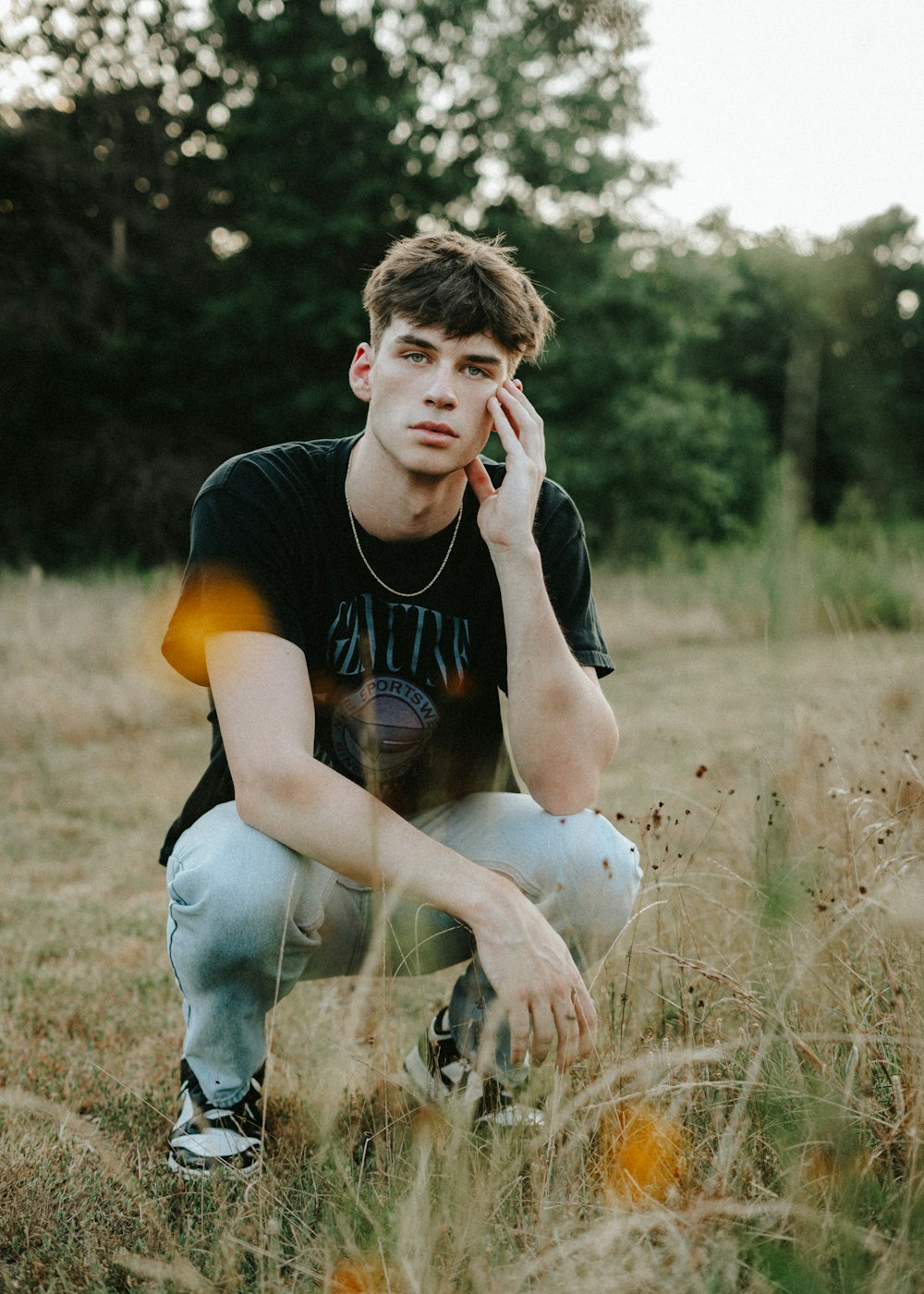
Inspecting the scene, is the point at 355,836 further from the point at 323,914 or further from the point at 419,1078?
the point at 419,1078

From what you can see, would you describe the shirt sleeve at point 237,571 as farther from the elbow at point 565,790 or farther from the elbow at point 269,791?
the elbow at point 565,790

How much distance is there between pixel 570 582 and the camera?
2.16m

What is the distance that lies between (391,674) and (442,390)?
579 millimetres

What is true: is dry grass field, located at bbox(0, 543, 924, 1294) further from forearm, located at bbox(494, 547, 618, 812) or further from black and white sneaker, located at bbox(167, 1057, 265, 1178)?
forearm, located at bbox(494, 547, 618, 812)

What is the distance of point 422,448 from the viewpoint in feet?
6.75

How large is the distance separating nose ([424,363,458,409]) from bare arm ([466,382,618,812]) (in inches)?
5.4

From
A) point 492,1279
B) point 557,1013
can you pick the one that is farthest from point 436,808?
point 492,1279

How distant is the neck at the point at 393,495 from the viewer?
6.97ft

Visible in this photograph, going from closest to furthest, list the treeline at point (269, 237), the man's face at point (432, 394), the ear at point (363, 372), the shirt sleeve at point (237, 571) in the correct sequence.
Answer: the shirt sleeve at point (237, 571) → the man's face at point (432, 394) → the ear at point (363, 372) → the treeline at point (269, 237)

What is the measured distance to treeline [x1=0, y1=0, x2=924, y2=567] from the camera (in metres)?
15.0

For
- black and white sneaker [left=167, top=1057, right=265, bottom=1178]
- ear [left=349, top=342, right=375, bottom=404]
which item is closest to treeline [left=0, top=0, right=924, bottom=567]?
ear [left=349, top=342, right=375, bottom=404]

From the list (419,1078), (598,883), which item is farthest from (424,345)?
(419,1078)

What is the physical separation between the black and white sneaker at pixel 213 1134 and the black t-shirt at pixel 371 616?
47 cm

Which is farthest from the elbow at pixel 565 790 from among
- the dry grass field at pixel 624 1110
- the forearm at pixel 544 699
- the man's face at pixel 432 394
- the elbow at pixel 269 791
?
the man's face at pixel 432 394
